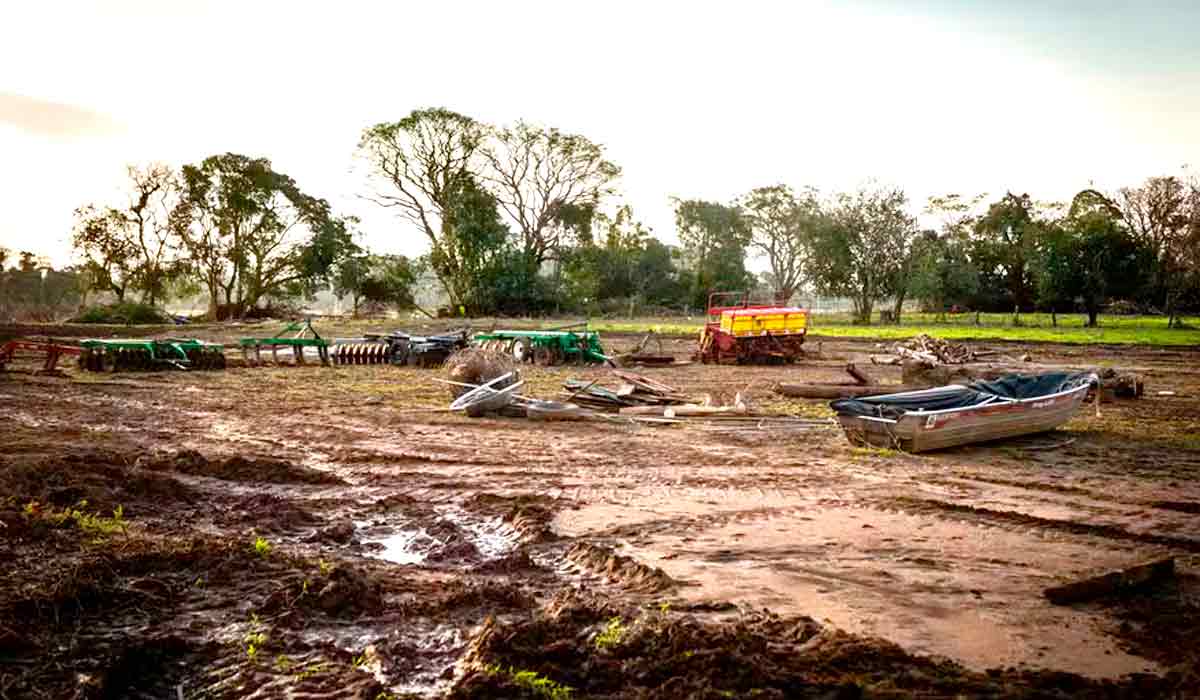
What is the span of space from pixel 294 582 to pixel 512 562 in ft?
4.96

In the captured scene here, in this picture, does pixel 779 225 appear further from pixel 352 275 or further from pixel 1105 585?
pixel 1105 585

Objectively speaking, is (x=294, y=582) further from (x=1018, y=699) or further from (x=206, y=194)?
(x=206, y=194)

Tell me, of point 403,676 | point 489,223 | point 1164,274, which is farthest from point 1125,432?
point 489,223

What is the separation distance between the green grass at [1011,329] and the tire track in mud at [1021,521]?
29029mm

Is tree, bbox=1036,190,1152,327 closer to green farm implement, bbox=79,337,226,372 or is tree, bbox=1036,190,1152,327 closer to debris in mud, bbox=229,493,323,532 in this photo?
green farm implement, bbox=79,337,226,372

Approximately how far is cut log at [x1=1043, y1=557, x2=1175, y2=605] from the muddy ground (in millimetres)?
128

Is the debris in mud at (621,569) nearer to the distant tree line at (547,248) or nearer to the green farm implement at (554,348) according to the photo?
the green farm implement at (554,348)

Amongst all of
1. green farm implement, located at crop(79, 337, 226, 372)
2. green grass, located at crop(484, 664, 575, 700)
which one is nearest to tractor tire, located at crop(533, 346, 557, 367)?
green farm implement, located at crop(79, 337, 226, 372)

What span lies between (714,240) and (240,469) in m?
61.4

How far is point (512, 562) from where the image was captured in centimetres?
602

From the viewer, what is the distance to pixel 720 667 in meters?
4.15

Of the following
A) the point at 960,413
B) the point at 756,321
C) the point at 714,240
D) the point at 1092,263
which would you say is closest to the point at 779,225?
the point at 714,240

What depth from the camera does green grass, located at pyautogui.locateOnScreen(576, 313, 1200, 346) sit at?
3472 cm

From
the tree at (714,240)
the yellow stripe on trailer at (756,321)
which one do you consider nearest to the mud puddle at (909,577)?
the yellow stripe on trailer at (756,321)
